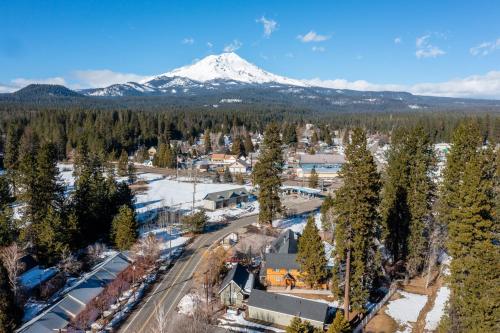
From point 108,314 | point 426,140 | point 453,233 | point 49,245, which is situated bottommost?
point 108,314

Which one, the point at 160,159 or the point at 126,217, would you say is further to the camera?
the point at 160,159

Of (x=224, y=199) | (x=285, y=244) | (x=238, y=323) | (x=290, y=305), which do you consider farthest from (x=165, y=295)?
(x=224, y=199)

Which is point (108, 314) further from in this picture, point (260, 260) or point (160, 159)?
point (160, 159)

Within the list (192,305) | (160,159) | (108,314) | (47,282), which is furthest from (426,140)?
(160,159)

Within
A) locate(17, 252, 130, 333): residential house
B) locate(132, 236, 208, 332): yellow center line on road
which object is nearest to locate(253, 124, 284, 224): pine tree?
locate(132, 236, 208, 332): yellow center line on road

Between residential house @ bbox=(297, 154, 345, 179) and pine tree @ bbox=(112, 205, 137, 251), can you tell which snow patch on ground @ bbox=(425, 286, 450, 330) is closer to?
pine tree @ bbox=(112, 205, 137, 251)

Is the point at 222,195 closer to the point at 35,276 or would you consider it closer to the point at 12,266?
the point at 35,276
